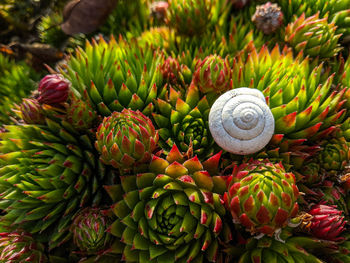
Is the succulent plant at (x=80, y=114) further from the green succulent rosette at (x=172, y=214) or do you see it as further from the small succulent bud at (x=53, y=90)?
the green succulent rosette at (x=172, y=214)

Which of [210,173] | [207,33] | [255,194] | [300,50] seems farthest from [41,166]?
[300,50]

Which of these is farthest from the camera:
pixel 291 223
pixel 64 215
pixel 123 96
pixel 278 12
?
pixel 278 12

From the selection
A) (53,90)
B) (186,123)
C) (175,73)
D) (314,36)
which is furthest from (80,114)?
(314,36)

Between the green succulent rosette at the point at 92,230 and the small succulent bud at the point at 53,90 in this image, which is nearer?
the green succulent rosette at the point at 92,230

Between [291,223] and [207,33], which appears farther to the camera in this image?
[207,33]

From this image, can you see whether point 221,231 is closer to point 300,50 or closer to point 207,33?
point 300,50

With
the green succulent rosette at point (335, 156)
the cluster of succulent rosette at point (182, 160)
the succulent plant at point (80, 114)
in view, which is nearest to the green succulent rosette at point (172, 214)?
the cluster of succulent rosette at point (182, 160)
